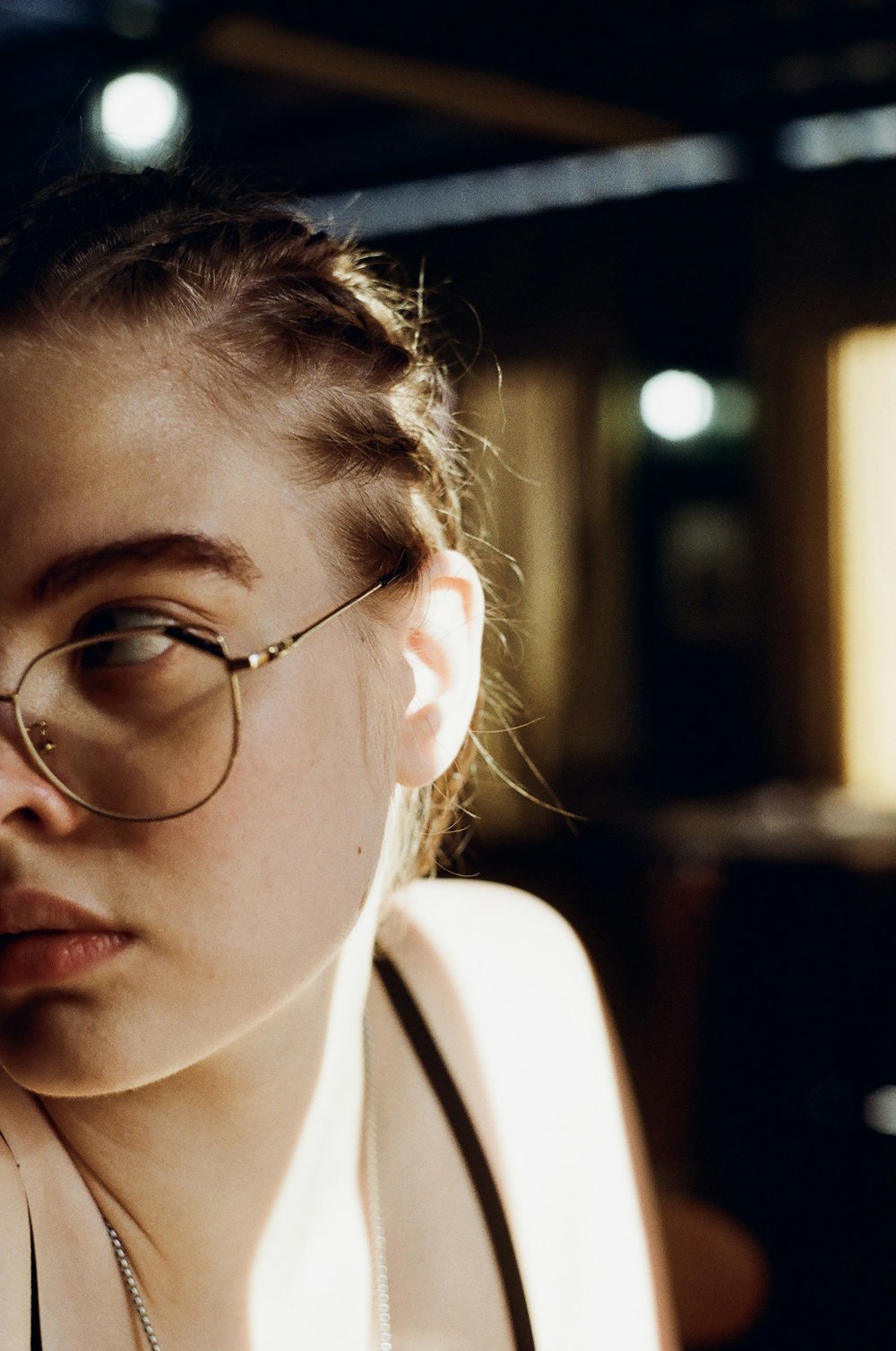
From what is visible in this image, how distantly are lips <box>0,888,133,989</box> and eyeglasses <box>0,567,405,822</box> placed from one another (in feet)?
0.23

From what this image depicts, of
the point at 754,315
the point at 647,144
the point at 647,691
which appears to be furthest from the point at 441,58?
the point at 647,691

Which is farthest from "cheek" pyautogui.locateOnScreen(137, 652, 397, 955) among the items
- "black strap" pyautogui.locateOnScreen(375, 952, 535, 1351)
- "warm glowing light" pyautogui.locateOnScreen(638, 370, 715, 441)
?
"warm glowing light" pyautogui.locateOnScreen(638, 370, 715, 441)

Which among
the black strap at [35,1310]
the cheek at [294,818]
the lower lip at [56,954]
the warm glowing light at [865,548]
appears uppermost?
the warm glowing light at [865,548]

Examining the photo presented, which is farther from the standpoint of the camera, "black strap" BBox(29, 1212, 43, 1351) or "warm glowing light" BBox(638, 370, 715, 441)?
"warm glowing light" BBox(638, 370, 715, 441)

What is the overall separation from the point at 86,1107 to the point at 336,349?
2.09 feet

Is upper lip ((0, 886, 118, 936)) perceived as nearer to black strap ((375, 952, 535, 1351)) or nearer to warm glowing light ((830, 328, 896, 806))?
black strap ((375, 952, 535, 1351))

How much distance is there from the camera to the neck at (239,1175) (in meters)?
1.08

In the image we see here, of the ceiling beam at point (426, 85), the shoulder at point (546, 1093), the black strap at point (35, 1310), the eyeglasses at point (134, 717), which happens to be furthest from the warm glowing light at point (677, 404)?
the black strap at point (35, 1310)

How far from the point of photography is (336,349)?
1.15 metres

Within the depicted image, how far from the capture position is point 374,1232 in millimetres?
1275

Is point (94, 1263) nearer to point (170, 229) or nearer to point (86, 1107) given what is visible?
point (86, 1107)

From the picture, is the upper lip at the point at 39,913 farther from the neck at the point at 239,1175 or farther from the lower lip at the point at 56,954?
the neck at the point at 239,1175

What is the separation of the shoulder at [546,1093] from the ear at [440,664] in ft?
1.17

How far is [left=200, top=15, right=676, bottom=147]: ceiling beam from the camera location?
4817mm
